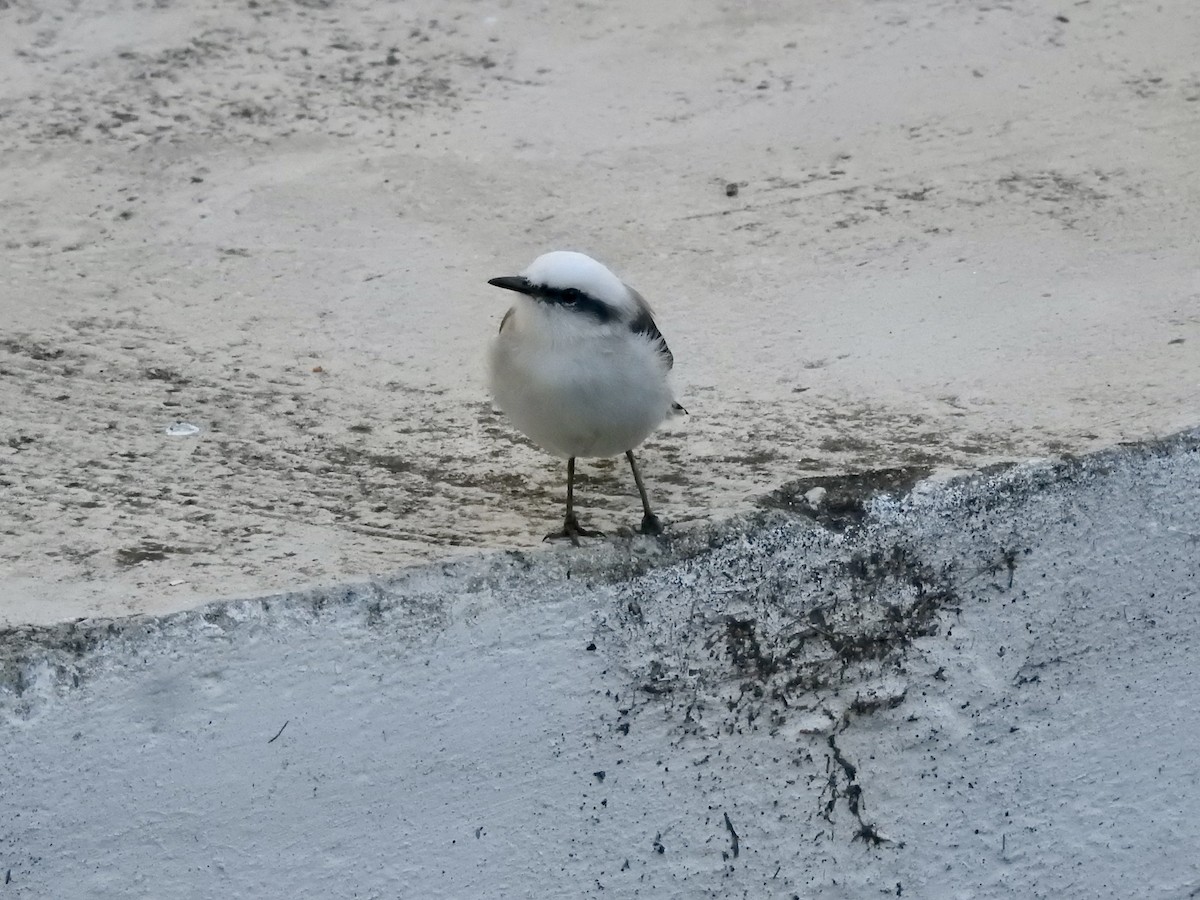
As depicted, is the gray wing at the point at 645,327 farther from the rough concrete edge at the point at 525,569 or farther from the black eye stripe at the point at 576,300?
the rough concrete edge at the point at 525,569

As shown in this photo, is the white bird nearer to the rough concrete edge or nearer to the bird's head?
the bird's head

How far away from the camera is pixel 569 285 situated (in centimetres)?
300

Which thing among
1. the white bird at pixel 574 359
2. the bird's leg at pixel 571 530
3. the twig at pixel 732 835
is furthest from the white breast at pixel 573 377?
the twig at pixel 732 835

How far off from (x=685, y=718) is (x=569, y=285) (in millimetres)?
985

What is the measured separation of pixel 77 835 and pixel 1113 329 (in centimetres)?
301

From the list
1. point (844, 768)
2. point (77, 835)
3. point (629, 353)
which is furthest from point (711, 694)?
point (77, 835)

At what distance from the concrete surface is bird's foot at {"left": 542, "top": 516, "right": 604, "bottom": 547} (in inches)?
2.3

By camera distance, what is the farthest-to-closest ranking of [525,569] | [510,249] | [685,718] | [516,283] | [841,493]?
1. [510,249]
2. [841,493]
3. [685,718]
4. [525,569]
5. [516,283]

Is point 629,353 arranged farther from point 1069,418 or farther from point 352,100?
point 352,100

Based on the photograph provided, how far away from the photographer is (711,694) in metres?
3.22

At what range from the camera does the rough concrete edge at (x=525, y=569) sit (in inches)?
112

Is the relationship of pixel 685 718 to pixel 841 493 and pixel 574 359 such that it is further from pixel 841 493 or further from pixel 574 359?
pixel 574 359

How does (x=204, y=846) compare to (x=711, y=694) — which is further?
(x=711, y=694)

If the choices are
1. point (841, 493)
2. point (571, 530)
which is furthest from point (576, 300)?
point (841, 493)
